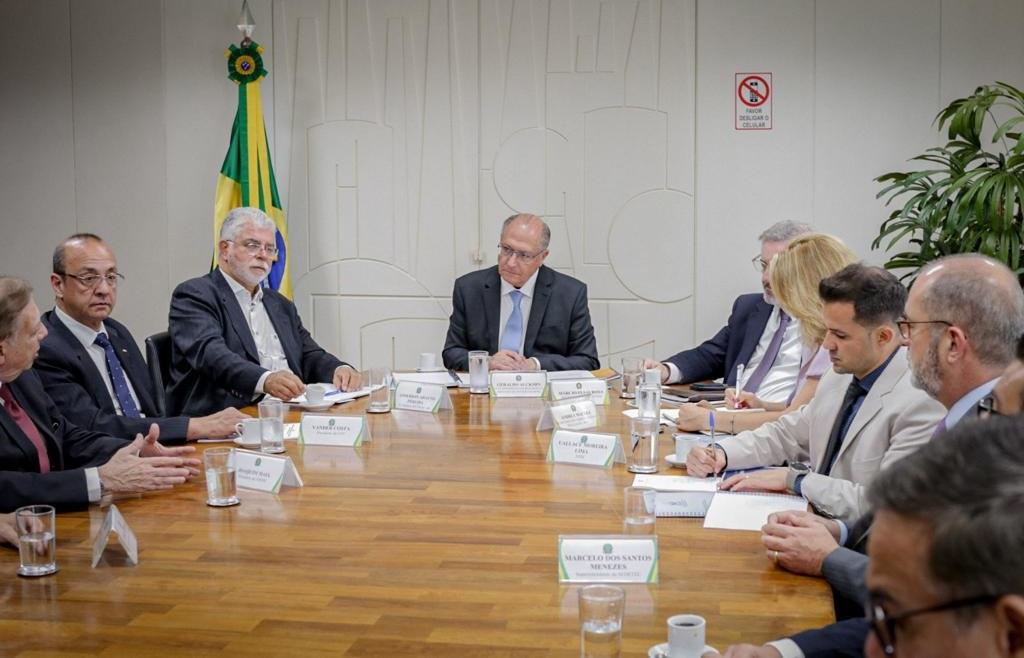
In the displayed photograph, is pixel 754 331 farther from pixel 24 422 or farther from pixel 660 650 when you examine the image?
pixel 660 650

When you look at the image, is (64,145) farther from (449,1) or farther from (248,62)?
(449,1)

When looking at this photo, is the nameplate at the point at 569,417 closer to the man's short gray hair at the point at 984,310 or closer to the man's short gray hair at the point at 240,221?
the man's short gray hair at the point at 984,310

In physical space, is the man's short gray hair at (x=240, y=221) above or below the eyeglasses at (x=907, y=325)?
above

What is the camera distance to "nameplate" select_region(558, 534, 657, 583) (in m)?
2.38

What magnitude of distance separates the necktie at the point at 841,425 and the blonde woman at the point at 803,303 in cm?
59

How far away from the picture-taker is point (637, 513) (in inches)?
108

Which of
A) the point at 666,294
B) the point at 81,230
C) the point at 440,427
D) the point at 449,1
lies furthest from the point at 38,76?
the point at 440,427

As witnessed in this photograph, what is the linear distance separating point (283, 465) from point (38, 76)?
5052mm

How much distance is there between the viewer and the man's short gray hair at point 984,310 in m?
2.73

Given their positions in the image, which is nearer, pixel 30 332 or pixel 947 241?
pixel 30 332

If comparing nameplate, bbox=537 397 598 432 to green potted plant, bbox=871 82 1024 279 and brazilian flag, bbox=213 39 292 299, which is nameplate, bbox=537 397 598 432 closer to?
green potted plant, bbox=871 82 1024 279

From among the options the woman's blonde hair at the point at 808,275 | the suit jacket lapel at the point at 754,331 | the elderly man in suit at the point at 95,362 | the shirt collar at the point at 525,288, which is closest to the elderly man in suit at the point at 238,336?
the elderly man in suit at the point at 95,362

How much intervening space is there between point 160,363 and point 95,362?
26.5 inches

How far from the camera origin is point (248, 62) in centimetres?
661
